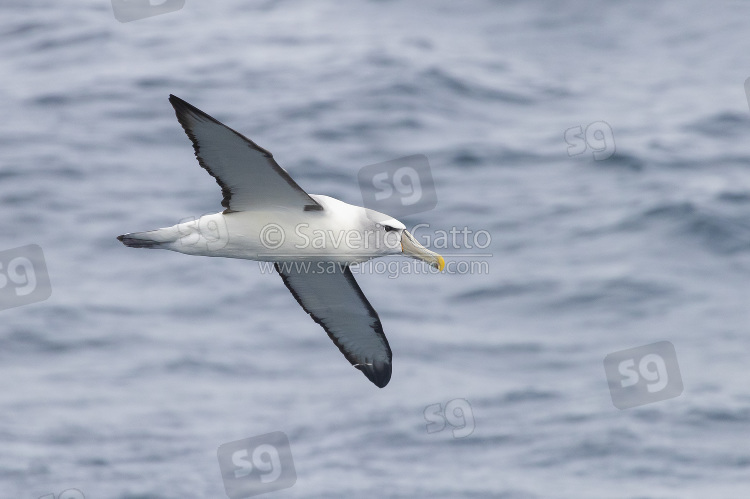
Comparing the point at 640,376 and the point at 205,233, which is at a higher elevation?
the point at 205,233

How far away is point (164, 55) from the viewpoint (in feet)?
123

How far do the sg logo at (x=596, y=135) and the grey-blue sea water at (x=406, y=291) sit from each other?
18cm

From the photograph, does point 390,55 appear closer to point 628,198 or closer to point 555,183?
point 555,183

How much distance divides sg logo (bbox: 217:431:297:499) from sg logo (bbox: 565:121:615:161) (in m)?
12.8

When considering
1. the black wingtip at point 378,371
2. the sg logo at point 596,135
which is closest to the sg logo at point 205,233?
the black wingtip at point 378,371

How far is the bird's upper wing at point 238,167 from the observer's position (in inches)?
343

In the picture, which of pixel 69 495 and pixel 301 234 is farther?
pixel 69 495

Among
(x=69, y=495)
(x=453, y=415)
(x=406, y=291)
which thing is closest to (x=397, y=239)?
(x=406, y=291)

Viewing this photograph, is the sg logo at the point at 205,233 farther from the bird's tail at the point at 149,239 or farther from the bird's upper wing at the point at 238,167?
the bird's upper wing at the point at 238,167

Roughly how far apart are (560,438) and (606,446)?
1258mm

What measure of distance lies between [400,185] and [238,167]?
806 inches

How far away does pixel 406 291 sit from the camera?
30.1m

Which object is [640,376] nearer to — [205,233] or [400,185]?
[400,185]

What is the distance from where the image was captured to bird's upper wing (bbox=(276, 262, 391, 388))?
35.9 ft
